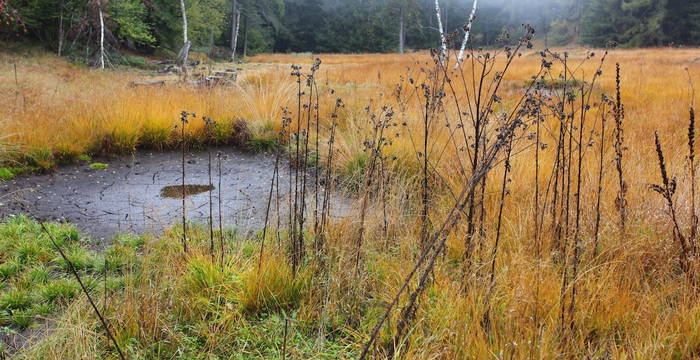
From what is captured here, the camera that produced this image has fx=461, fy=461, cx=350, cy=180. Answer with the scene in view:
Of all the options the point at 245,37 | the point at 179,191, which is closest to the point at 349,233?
the point at 179,191

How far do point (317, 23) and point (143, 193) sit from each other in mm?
53743

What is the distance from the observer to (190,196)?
5168 millimetres

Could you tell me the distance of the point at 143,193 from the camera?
17.1 ft

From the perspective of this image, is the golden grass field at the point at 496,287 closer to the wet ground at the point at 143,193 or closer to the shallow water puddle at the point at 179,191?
the wet ground at the point at 143,193

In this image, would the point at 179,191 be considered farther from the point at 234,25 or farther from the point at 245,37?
the point at 245,37

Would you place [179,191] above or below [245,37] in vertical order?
below

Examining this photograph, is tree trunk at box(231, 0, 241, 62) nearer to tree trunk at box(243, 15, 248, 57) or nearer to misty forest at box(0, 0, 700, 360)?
tree trunk at box(243, 15, 248, 57)

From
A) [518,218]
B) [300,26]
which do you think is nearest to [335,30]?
[300,26]

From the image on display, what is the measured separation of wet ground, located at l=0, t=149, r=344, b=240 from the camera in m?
4.34

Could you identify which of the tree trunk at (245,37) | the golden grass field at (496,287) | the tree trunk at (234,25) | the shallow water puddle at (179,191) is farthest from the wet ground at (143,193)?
the tree trunk at (245,37)

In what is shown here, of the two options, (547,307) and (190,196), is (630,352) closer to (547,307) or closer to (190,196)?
(547,307)

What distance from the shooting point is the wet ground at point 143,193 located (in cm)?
434

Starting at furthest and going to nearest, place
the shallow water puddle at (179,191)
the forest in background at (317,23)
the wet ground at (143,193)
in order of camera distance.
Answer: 1. the forest in background at (317,23)
2. the shallow water puddle at (179,191)
3. the wet ground at (143,193)

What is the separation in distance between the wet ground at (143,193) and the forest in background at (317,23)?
6.30ft
